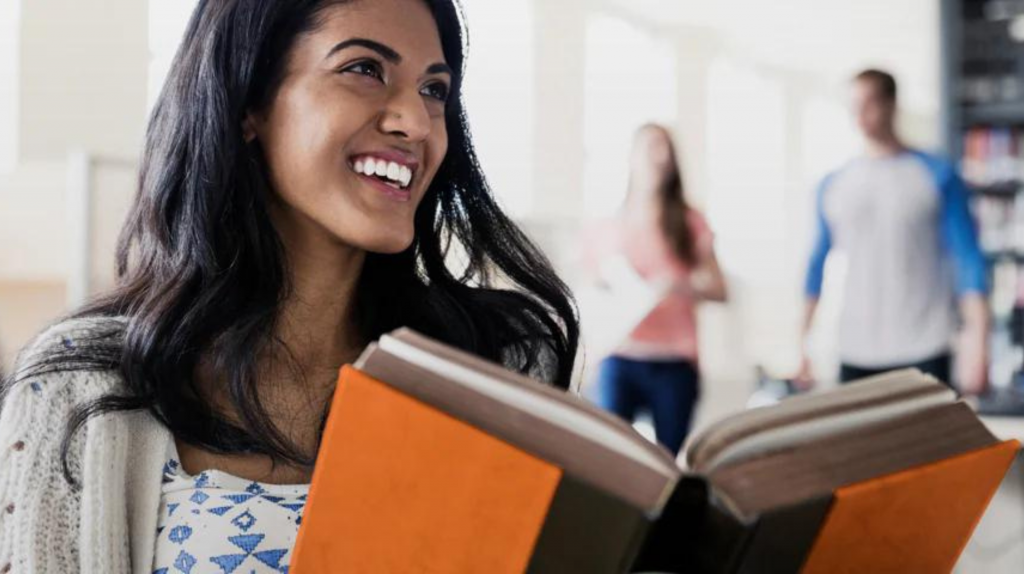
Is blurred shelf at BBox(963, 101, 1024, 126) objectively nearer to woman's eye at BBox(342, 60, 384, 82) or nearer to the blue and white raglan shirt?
the blue and white raglan shirt

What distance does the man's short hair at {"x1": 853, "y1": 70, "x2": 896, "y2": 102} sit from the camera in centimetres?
292

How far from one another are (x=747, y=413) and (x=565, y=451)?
14 centimetres

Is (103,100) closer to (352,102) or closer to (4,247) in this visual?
(4,247)

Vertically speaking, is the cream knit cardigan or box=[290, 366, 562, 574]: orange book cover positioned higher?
box=[290, 366, 562, 574]: orange book cover

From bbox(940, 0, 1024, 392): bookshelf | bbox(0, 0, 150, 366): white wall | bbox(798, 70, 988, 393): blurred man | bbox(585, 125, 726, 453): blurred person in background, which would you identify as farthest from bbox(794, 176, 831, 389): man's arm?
bbox(0, 0, 150, 366): white wall

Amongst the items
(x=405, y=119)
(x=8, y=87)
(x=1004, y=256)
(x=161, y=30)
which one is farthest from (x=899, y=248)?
(x=8, y=87)

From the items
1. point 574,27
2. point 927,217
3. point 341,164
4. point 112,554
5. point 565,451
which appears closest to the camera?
point 565,451

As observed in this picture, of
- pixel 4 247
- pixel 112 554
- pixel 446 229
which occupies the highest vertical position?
pixel 446 229

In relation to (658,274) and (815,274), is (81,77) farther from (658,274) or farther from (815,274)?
(815,274)

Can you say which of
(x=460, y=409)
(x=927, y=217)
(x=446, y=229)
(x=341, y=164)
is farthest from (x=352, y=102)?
(x=927, y=217)

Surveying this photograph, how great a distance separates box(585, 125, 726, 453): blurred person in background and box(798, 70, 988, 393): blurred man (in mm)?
373

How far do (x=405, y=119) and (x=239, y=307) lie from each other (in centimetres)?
24

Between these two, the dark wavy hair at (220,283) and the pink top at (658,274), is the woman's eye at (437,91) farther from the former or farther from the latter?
the pink top at (658,274)

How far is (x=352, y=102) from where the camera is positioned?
42.1 inches
